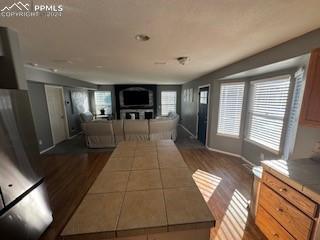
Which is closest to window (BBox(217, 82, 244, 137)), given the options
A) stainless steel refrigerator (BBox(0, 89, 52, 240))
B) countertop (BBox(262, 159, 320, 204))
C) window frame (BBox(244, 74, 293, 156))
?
window frame (BBox(244, 74, 293, 156))

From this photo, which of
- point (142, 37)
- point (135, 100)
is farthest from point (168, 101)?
point (142, 37)

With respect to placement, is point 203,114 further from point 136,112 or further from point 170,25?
point 136,112

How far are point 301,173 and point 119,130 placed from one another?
153 inches

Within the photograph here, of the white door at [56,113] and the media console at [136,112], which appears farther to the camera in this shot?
the media console at [136,112]

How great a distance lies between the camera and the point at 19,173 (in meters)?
1.39

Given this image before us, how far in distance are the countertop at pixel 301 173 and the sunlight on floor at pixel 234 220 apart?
32.3 inches

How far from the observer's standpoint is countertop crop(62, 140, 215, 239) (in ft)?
2.14

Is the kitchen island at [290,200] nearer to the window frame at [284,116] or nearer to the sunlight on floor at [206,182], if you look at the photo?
the sunlight on floor at [206,182]

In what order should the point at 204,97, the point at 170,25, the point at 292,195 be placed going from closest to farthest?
the point at 292,195, the point at 170,25, the point at 204,97

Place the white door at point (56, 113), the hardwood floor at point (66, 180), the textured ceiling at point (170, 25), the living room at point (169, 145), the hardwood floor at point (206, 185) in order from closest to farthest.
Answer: the living room at point (169, 145), the textured ceiling at point (170, 25), the hardwood floor at point (206, 185), the hardwood floor at point (66, 180), the white door at point (56, 113)

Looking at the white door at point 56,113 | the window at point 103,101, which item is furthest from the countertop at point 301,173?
the window at point 103,101

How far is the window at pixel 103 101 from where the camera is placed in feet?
26.8

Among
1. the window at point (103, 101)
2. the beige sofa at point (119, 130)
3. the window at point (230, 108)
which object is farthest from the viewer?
the window at point (103, 101)

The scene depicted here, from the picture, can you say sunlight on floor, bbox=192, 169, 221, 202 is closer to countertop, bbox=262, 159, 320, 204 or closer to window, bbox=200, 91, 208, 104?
countertop, bbox=262, 159, 320, 204
